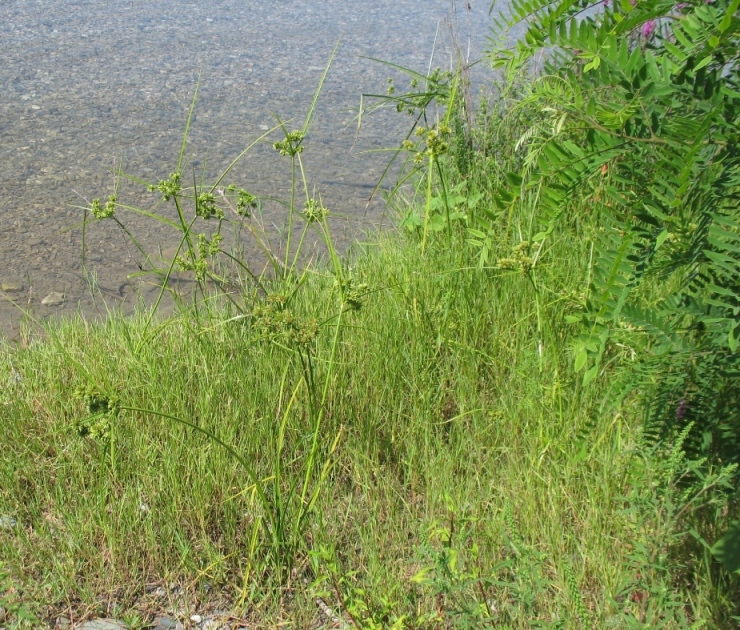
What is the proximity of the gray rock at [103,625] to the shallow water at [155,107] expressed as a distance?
1614 mm

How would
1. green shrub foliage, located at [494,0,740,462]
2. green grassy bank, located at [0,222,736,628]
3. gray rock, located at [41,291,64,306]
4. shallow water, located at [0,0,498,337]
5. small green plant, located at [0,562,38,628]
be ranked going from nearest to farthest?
1. green shrub foliage, located at [494,0,740,462]
2. small green plant, located at [0,562,38,628]
3. green grassy bank, located at [0,222,736,628]
4. gray rock, located at [41,291,64,306]
5. shallow water, located at [0,0,498,337]

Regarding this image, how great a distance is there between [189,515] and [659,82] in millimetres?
1509

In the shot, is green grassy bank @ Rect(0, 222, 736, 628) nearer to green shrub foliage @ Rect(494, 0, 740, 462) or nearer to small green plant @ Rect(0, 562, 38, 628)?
small green plant @ Rect(0, 562, 38, 628)

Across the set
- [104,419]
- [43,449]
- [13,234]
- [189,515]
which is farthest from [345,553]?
[13,234]

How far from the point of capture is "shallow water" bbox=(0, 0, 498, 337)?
409 centimetres

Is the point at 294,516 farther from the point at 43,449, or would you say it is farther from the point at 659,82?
the point at 659,82

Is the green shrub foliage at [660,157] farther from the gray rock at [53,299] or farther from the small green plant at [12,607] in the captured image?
the gray rock at [53,299]

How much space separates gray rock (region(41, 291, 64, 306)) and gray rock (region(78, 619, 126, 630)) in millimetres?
1843

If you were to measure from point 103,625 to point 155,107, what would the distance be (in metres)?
3.88

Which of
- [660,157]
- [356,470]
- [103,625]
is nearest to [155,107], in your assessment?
[356,470]

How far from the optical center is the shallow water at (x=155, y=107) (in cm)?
409

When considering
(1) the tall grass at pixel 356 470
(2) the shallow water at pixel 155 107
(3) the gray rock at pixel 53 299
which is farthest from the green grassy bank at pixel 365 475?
(2) the shallow water at pixel 155 107

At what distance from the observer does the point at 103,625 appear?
212cm

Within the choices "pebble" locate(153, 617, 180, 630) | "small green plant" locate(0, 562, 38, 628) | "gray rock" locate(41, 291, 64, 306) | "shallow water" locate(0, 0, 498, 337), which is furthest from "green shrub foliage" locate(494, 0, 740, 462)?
"gray rock" locate(41, 291, 64, 306)
